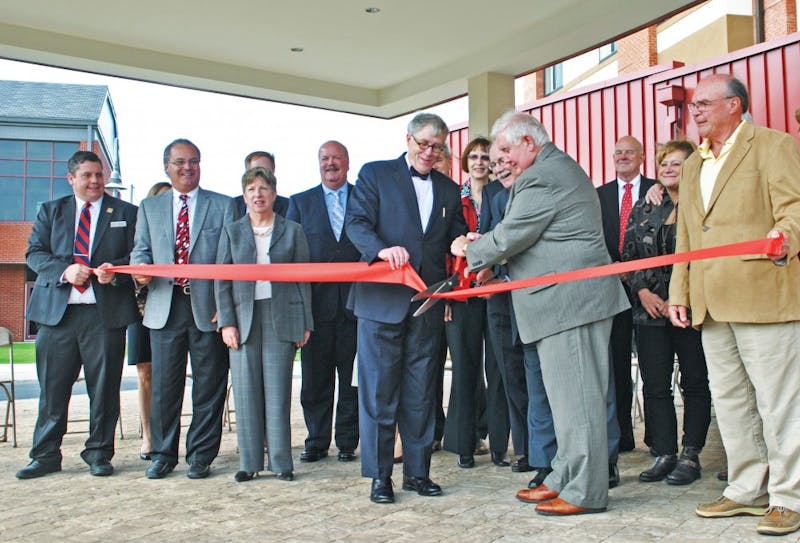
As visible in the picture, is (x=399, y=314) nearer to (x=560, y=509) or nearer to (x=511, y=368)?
(x=511, y=368)

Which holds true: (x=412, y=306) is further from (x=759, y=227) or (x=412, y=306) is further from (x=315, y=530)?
(x=759, y=227)

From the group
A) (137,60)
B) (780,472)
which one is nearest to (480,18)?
(137,60)

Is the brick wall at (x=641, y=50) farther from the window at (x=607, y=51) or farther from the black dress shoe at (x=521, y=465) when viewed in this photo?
the black dress shoe at (x=521, y=465)

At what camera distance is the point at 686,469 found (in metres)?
4.38

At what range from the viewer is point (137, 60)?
311 inches

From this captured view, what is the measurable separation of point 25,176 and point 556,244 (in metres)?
33.6

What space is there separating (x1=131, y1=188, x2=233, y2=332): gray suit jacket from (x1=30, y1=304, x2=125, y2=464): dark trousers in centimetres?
34

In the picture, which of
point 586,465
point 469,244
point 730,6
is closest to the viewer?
point 586,465

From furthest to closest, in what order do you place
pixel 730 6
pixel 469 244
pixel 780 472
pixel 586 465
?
pixel 730 6, pixel 469 244, pixel 586 465, pixel 780 472

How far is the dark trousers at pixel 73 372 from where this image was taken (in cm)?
478

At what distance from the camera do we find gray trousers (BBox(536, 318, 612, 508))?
365cm

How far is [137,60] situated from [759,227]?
6441 mm

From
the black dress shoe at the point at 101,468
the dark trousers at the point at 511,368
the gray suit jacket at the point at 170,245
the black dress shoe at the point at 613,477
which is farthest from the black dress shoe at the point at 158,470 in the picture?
the black dress shoe at the point at 613,477

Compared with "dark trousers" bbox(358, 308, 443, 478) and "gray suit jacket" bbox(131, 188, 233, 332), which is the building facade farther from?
"dark trousers" bbox(358, 308, 443, 478)
